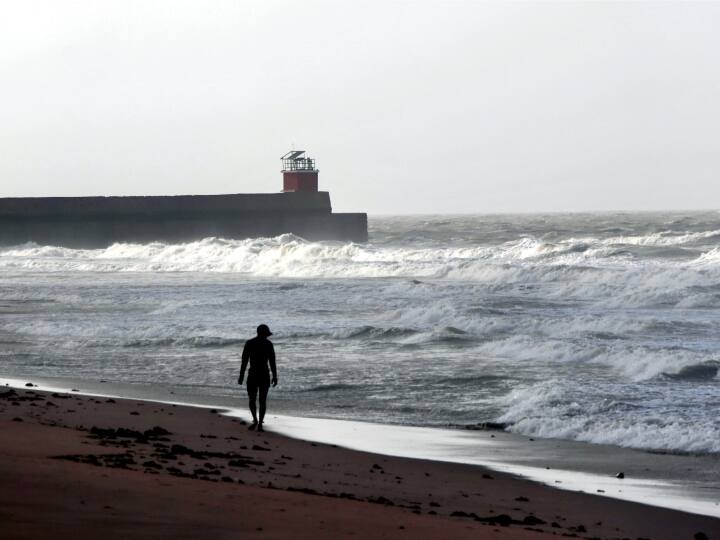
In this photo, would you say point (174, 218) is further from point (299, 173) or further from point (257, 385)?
point (257, 385)

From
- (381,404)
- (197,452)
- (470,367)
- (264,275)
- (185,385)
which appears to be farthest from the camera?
(264,275)

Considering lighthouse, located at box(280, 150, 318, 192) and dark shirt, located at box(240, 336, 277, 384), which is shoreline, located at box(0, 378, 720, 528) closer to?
dark shirt, located at box(240, 336, 277, 384)

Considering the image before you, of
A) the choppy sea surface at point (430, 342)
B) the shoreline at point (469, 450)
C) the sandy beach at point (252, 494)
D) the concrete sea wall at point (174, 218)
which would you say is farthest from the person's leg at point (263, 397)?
the concrete sea wall at point (174, 218)

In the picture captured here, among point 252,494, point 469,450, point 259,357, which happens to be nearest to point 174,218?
point 259,357

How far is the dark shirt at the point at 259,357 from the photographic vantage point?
11703mm

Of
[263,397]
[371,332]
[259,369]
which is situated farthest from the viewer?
[371,332]

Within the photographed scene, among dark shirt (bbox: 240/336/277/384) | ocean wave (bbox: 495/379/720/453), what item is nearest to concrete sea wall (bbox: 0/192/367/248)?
ocean wave (bbox: 495/379/720/453)

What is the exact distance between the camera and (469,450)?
10531 mm

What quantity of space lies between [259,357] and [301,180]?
175 feet

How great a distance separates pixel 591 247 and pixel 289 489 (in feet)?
158

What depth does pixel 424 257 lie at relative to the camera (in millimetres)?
57094

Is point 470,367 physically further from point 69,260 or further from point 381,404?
point 69,260

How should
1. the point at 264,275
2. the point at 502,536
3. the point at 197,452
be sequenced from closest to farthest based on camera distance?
1. the point at 502,536
2. the point at 197,452
3. the point at 264,275

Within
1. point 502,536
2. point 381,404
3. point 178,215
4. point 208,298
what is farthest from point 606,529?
point 178,215
